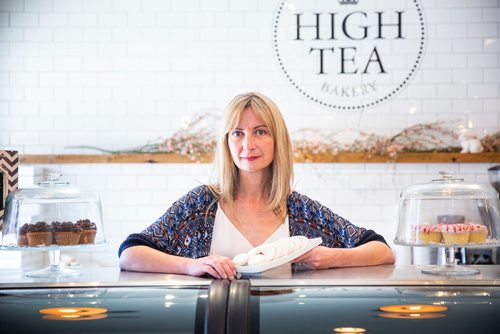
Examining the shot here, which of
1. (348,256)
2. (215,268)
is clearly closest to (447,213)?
(348,256)

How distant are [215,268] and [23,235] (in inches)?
28.0

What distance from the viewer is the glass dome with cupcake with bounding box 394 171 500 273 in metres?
2.37

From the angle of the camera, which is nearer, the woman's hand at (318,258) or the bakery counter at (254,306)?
the bakery counter at (254,306)

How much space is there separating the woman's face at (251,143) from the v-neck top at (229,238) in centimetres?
24

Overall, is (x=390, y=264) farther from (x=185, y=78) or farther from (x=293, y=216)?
(x=185, y=78)

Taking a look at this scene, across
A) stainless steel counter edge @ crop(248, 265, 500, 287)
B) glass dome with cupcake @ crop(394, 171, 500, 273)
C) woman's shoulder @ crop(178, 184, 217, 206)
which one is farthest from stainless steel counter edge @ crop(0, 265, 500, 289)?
woman's shoulder @ crop(178, 184, 217, 206)

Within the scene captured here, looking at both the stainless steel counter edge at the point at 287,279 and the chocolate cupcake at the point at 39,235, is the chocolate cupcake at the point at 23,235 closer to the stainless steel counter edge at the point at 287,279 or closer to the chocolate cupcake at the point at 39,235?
the chocolate cupcake at the point at 39,235

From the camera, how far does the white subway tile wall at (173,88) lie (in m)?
5.75

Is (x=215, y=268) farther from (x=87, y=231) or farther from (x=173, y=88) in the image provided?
(x=173, y=88)

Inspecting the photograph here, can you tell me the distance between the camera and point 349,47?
580 centimetres

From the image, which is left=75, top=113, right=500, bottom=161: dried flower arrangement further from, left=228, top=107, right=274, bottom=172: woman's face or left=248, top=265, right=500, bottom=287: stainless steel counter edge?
left=248, top=265, right=500, bottom=287: stainless steel counter edge

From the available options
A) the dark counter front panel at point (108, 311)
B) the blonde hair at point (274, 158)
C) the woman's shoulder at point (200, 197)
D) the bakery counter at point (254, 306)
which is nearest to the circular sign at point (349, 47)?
the blonde hair at point (274, 158)

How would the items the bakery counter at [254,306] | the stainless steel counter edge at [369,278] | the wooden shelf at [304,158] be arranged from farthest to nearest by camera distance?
the wooden shelf at [304,158] → the stainless steel counter edge at [369,278] → the bakery counter at [254,306]

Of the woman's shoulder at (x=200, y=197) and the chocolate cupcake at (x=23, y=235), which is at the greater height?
the woman's shoulder at (x=200, y=197)
